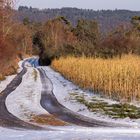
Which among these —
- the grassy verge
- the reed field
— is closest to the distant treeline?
the reed field

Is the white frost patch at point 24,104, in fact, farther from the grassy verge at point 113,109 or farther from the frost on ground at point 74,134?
the frost on ground at point 74,134

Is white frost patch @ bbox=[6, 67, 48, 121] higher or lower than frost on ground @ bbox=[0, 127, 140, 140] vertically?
lower

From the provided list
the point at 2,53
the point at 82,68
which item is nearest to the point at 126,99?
the point at 82,68

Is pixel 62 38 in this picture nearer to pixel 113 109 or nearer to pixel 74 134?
pixel 113 109

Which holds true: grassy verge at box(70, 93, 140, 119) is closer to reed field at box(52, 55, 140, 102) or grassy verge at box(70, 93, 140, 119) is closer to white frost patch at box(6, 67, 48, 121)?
reed field at box(52, 55, 140, 102)

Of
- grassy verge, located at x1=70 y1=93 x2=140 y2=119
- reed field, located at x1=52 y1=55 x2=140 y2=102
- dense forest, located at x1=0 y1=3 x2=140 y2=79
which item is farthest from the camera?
dense forest, located at x1=0 y1=3 x2=140 y2=79

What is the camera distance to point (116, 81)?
930 inches

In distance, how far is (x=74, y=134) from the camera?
42.7 ft

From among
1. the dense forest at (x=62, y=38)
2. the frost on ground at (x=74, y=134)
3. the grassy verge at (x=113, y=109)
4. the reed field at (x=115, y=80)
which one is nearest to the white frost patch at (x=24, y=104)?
the grassy verge at (x=113, y=109)

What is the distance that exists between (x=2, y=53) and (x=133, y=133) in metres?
29.2

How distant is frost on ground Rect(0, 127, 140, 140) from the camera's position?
40.2 ft

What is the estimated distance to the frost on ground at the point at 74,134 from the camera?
12.2 meters

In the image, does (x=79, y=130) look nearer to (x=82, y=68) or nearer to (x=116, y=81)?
(x=116, y=81)

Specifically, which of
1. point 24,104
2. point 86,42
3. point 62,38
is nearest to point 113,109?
point 24,104
